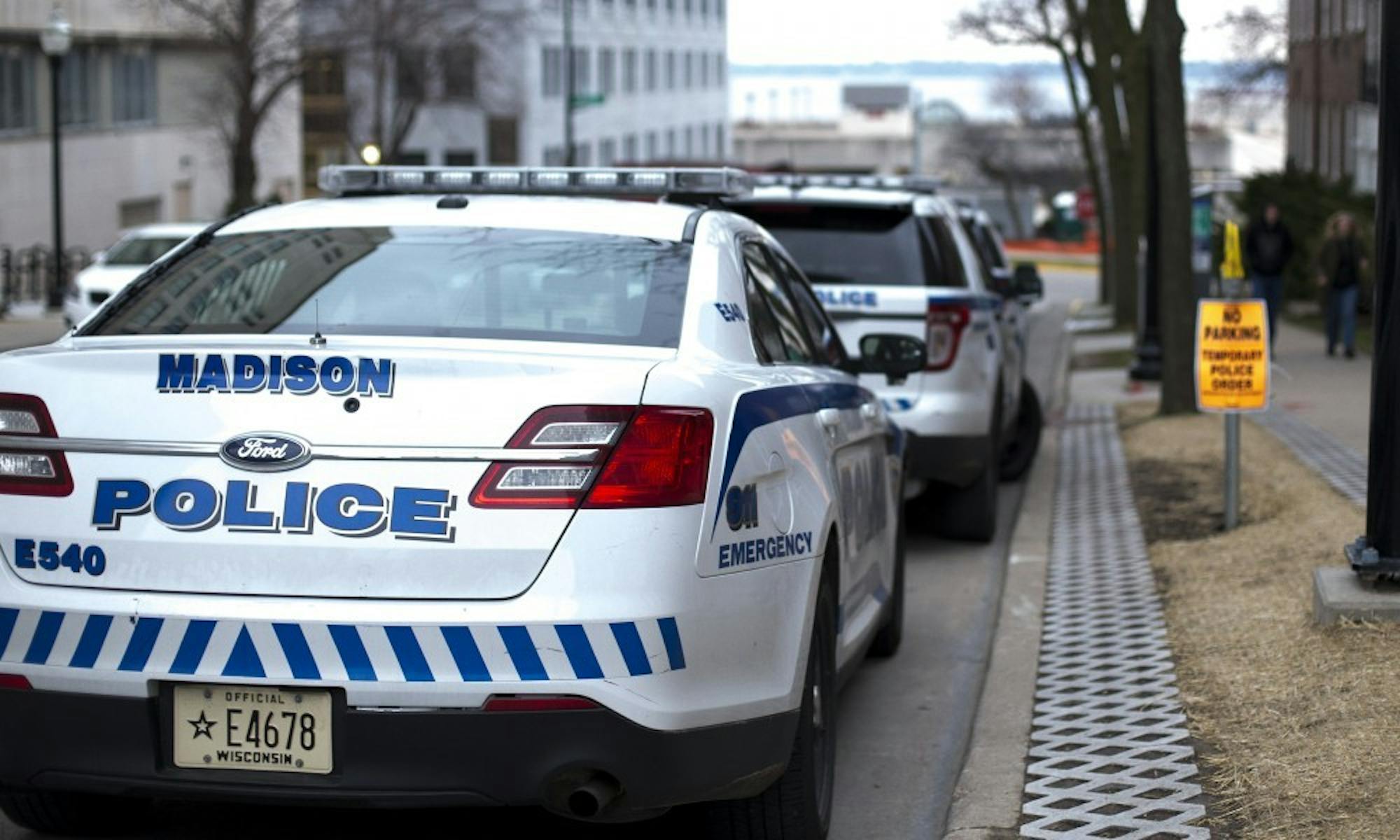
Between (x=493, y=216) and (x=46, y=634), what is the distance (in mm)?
1747

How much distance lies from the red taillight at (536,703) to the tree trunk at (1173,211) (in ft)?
37.4

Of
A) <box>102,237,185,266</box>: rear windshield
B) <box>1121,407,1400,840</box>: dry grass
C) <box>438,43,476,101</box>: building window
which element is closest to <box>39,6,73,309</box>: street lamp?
<box>102,237,185,266</box>: rear windshield

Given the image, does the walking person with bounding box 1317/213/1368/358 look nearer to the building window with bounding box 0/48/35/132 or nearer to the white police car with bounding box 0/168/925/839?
the white police car with bounding box 0/168/925/839

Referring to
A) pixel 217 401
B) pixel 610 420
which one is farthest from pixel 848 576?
pixel 217 401

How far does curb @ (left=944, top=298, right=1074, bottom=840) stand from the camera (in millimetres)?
5492

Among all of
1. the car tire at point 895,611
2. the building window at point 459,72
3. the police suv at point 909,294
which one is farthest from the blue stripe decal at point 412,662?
the building window at point 459,72

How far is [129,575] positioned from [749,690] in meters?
1.38

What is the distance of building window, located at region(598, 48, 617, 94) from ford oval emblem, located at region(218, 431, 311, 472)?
72856mm

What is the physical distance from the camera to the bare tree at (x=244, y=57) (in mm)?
41906

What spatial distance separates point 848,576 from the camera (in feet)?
19.1

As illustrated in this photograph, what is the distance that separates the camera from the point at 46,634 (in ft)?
14.0

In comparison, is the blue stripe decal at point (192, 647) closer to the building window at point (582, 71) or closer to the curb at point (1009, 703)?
the curb at point (1009, 703)

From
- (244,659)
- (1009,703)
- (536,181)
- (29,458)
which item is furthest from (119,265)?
(244,659)

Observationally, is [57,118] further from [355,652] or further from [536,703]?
[536,703]
